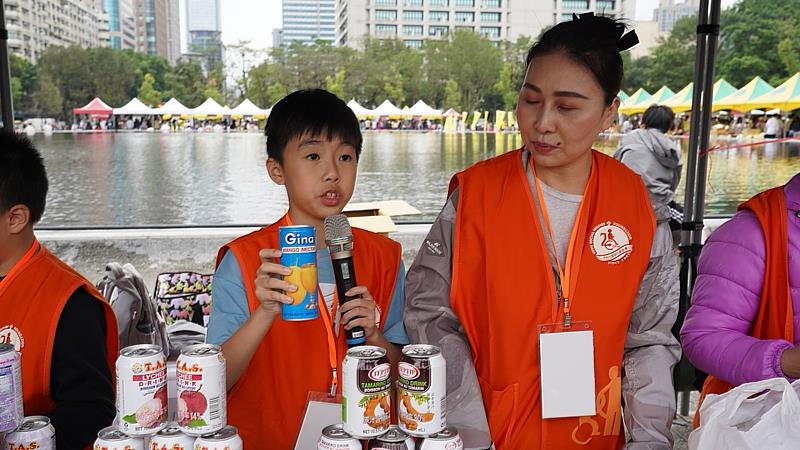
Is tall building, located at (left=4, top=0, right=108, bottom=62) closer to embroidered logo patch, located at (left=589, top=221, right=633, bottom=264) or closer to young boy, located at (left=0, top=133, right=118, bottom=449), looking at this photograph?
young boy, located at (left=0, top=133, right=118, bottom=449)

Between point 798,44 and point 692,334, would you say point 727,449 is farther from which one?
point 798,44

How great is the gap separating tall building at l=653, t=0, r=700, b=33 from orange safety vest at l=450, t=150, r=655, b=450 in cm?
902

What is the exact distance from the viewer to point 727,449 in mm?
1104

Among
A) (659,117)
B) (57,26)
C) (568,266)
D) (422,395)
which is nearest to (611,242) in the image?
(568,266)

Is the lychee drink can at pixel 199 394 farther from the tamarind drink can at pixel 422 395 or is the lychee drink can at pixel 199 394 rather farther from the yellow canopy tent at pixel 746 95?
the yellow canopy tent at pixel 746 95

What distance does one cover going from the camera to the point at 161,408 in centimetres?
96

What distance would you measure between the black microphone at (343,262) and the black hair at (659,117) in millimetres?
4148

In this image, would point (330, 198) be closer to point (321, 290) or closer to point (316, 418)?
point (321, 290)

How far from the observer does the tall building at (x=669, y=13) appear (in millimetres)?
9560

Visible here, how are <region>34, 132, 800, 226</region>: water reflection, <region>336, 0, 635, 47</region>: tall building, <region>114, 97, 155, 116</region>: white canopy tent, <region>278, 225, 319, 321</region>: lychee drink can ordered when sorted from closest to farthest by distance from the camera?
<region>278, 225, 319, 321</region>: lychee drink can, <region>114, 97, 155, 116</region>: white canopy tent, <region>336, 0, 635, 47</region>: tall building, <region>34, 132, 800, 226</region>: water reflection

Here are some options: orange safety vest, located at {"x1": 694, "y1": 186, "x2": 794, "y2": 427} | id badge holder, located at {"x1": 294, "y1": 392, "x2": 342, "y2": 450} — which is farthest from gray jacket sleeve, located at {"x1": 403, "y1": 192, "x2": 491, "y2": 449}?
orange safety vest, located at {"x1": 694, "y1": 186, "x2": 794, "y2": 427}

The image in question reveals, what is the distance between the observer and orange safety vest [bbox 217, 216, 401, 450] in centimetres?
140

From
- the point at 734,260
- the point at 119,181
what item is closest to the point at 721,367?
the point at 734,260

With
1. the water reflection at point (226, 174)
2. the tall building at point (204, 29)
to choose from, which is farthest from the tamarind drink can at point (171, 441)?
the water reflection at point (226, 174)
